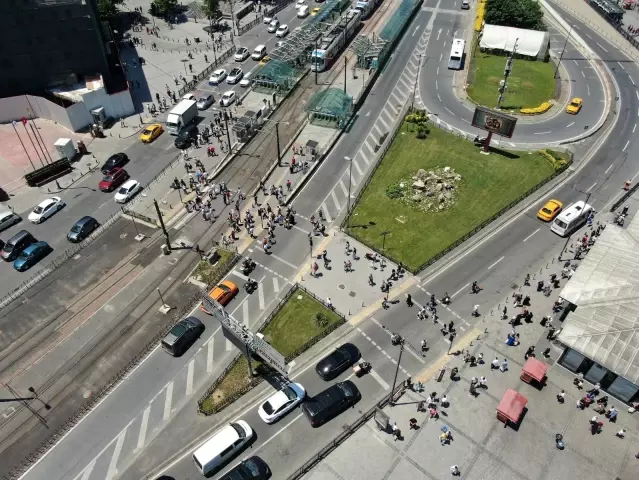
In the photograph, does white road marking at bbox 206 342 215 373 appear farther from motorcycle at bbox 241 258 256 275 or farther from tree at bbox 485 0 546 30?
tree at bbox 485 0 546 30

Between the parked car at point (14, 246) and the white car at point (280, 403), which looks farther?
the parked car at point (14, 246)

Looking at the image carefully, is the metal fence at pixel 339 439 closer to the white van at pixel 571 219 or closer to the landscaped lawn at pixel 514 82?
the white van at pixel 571 219

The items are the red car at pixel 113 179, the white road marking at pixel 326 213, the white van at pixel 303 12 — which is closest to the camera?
the white road marking at pixel 326 213

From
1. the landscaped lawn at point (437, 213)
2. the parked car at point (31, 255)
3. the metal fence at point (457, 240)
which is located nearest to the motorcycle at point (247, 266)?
the metal fence at point (457, 240)

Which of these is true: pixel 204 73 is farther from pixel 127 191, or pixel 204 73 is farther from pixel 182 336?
pixel 182 336

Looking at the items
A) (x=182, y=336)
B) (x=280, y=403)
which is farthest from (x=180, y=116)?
(x=280, y=403)

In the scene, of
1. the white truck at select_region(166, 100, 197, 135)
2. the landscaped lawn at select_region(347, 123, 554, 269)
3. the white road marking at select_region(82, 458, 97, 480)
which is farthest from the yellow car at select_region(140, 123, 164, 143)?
the white road marking at select_region(82, 458, 97, 480)

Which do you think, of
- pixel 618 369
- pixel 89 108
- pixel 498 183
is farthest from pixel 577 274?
pixel 89 108
